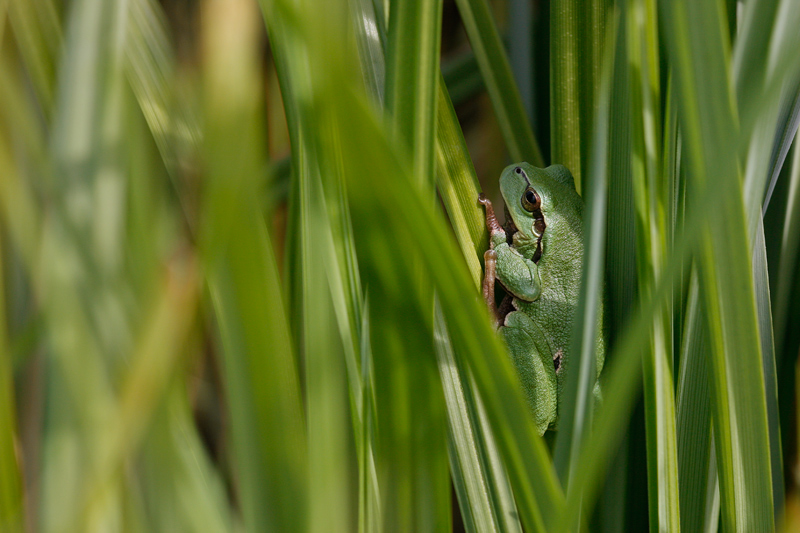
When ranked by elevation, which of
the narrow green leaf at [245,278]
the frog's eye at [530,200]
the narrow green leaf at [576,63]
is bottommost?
the narrow green leaf at [245,278]

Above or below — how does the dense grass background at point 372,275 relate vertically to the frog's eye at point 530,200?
below

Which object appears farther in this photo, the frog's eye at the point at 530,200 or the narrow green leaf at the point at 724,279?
the frog's eye at the point at 530,200

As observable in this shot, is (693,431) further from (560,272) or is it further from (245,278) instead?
(245,278)

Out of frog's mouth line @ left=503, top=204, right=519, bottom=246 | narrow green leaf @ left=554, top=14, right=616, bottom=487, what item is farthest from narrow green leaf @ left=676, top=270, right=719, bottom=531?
frog's mouth line @ left=503, top=204, right=519, bottom=246

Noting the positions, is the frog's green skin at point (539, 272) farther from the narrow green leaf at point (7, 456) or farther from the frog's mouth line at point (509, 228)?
the narrow green leaf at point (7, 456)

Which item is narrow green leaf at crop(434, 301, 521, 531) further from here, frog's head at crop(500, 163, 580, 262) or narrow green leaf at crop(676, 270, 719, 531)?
frog's head at crop(500, 163, 580, 262)

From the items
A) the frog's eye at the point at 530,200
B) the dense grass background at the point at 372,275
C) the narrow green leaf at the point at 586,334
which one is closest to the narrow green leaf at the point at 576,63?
the dense grass background at the point at 372,275

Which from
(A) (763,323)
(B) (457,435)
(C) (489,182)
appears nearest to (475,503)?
(B) (457,435)

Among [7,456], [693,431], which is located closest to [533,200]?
[693,431]
